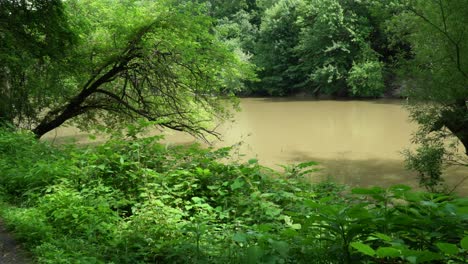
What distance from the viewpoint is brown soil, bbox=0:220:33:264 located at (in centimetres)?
342

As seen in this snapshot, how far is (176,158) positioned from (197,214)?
1.62m

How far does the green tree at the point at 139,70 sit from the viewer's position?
1129 centimetres

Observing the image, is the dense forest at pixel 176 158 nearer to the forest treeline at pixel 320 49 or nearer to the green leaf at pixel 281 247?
the green leaf at pixel 281 247

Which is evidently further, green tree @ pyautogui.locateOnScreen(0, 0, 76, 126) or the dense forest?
green tree @ pyautogui.locateOnScreen(0, 0, 76, 126)

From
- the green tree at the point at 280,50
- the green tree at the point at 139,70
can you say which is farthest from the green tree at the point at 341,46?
the green tree at the point at 139,70

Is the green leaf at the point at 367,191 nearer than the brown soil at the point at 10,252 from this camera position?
Yes

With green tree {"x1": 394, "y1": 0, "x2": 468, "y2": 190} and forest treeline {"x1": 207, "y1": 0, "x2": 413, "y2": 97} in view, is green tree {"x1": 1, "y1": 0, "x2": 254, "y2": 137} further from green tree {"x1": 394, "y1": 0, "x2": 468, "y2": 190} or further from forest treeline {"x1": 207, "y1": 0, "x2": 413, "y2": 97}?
forest treeline {"x1": 207, "y1": 0, "x2": 413, "y2": 97}

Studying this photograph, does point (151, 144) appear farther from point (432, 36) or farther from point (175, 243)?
point (432, 36)

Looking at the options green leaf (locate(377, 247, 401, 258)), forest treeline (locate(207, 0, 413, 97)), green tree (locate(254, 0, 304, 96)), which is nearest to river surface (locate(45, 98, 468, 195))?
forest treeline (locate(207, 0, 413, 97))

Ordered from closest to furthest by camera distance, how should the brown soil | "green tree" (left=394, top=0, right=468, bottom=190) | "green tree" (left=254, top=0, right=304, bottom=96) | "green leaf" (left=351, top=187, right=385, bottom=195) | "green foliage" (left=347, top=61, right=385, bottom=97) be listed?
"green leaf" (left=351, top=187, right=385, bottom=195)
the brown soil
"green tree" (left=394, top=0, right=468, bottom=190)
"green foliage" (left=347, top=61, right=385, bottom=97)
"green tree" (left=254, top=0, right=304, bottom=96)

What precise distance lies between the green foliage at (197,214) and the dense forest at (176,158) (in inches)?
0.6

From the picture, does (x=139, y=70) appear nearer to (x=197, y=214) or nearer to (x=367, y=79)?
(x=197, y=214)

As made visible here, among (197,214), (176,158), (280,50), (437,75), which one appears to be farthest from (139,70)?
(280,50)

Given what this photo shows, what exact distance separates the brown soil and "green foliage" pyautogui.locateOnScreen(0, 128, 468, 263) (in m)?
0.09
